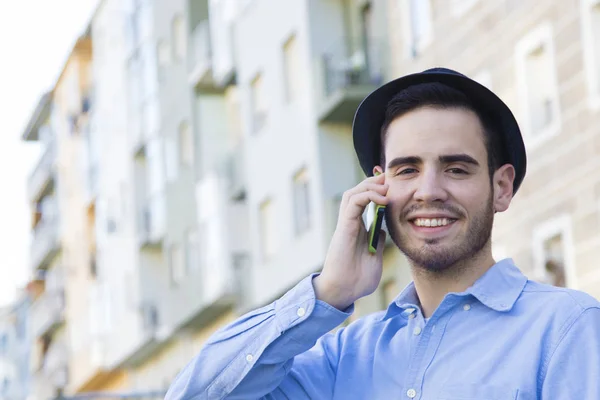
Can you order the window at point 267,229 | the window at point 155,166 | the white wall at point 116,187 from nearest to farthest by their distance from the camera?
1. the window at point 267,229
2. the window at point 155,166
3. the white wall at point 116,187

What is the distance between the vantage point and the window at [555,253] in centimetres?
2105

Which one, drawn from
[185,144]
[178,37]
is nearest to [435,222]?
[185,144]

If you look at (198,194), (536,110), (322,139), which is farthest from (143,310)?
(536,110)

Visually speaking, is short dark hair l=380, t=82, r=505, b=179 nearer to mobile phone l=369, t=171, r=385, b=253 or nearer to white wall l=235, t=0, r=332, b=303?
mobile phone l=369, t=171, r=385, b=253

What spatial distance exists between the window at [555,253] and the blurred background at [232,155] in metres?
0.03

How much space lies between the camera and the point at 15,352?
81750 millimetres

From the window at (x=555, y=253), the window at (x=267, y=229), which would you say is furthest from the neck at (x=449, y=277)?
the window at (x=267, y=229)

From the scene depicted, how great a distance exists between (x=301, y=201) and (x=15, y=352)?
174 feet

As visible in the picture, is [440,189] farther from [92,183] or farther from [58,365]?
[58,365]

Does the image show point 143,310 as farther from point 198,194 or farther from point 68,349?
point 68,349

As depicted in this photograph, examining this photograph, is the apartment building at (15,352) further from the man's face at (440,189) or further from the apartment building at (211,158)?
the man's face at (440,189)

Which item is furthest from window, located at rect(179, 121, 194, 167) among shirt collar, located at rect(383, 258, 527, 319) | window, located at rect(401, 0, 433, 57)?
shirt collar, located at rect(383, 258, 527, 319)

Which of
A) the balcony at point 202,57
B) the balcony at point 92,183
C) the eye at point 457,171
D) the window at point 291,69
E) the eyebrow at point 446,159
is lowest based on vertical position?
the eye at point 457,171

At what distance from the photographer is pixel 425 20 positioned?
26.3 m
